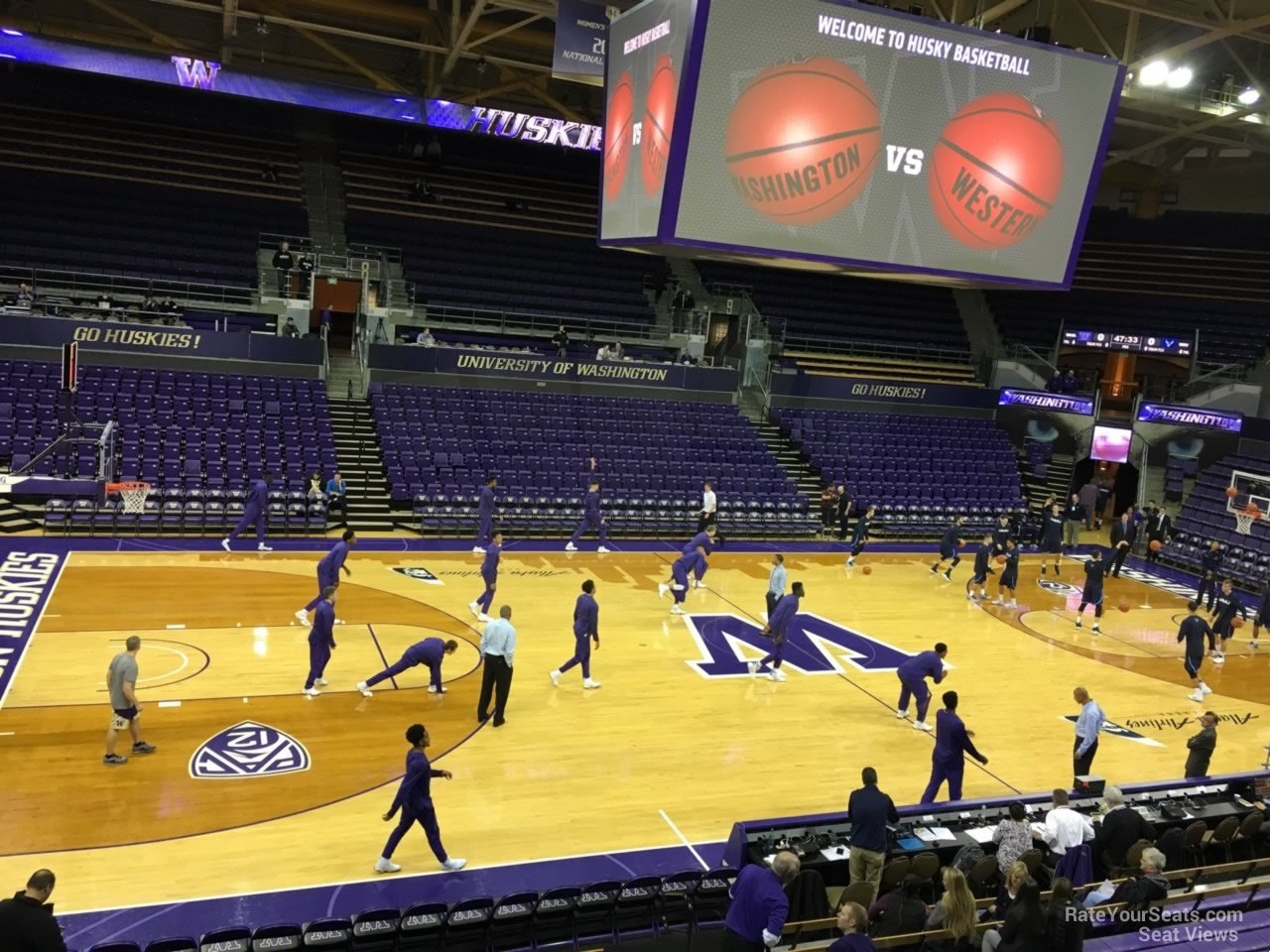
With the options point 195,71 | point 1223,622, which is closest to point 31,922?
point 1223,622

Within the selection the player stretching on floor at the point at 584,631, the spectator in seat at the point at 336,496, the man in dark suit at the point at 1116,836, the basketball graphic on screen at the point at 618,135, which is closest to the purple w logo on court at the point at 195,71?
the spectator in seat at the point at 336,496

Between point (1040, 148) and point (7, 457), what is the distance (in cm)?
1720

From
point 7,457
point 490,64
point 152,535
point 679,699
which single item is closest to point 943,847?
point 679,699

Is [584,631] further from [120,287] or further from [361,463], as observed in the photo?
[120,287]

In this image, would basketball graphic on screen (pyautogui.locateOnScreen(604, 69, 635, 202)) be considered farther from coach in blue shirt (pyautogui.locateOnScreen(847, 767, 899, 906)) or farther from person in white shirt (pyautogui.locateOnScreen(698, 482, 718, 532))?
person in white shirt (pyautogui.locateOnScreen(698, 482, 718, 532))

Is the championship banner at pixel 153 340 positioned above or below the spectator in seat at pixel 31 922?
above

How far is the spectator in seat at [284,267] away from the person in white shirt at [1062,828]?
21.1 metres

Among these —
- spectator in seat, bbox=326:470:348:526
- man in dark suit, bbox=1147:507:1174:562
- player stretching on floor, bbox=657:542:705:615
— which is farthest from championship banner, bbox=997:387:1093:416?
spectator in seat, bbox=326:470:348:526

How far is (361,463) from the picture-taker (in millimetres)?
20859

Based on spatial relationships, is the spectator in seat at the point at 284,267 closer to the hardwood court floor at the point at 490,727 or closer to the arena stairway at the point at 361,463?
the arena stairway at the point at 361,463

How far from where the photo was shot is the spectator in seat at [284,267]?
946 inches

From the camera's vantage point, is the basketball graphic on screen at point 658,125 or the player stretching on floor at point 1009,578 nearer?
the basketball graphic on screen at point 658,125

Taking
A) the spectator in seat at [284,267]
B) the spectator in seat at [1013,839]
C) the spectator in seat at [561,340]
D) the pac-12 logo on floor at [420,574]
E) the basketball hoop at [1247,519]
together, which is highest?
the spectator in seat at [284,267]

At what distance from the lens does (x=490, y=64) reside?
2964 centimetres
